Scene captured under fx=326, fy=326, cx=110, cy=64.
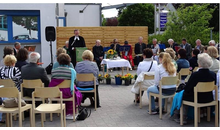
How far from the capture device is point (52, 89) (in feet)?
18.5

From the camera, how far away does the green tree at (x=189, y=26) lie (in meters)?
17.9

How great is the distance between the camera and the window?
1568 cm

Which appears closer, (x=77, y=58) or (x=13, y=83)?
(x=13, y=83)

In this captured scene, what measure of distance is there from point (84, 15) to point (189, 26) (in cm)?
1041

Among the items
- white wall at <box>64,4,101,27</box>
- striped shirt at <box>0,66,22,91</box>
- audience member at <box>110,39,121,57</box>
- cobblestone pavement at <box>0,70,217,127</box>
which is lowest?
cobblestone pavement at <box>0,70,217,127</box>

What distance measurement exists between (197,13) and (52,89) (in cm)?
1427

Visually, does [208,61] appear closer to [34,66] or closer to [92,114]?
[92,114]

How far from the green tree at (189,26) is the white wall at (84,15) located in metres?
8.37

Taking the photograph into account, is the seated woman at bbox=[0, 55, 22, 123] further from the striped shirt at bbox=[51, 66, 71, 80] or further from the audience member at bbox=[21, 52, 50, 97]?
the striped shirt at bbox=[51, 66, 71, 80]

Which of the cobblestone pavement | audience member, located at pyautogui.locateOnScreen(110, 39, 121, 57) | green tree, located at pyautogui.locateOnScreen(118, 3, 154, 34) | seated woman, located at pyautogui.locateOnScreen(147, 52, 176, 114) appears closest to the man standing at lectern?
audience member, located at pyautogui.locateOnScreen(110, 39, 121, 57)

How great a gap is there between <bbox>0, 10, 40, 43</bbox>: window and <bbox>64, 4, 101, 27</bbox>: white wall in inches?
390

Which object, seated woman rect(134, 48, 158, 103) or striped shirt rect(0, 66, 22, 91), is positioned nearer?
striped shirt rect(0, 66, 22, 91)

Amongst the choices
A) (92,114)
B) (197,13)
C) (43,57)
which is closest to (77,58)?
(43,57)

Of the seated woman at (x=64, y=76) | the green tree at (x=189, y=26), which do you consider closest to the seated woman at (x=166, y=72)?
the seated woman at (x=64, y=76)
